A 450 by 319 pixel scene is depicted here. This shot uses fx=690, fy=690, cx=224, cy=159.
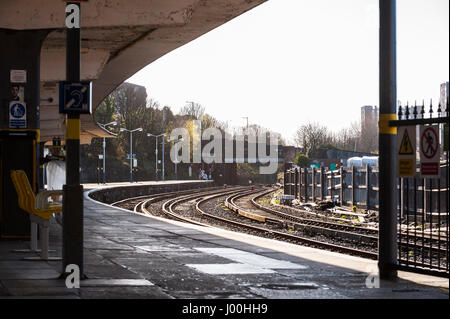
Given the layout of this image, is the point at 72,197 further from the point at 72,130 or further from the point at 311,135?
the point at 311,135

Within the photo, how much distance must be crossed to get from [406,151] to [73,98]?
4011 millimetres

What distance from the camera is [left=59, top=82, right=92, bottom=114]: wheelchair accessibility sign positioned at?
7988 mm

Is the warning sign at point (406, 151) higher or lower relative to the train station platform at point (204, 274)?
higher

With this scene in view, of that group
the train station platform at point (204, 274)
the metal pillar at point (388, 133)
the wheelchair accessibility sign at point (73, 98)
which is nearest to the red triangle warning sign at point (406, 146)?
the metal pillar at point (388, 133)

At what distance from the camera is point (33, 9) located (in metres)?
12.6

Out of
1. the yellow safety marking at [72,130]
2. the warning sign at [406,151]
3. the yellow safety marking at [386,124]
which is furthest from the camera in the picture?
the yellow safety marking at [386,124]

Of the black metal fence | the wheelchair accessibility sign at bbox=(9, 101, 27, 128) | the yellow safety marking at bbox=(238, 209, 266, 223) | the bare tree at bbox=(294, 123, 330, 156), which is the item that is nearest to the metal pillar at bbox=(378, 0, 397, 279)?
the black metal fence

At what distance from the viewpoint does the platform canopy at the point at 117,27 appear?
12797 millimetres

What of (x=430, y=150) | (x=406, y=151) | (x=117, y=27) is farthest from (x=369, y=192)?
(x=430, y=150)

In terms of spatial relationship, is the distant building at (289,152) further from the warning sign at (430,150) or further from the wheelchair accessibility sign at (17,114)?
the warning sign at (430,150)

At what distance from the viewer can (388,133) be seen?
8656mm

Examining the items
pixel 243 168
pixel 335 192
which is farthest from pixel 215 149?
pixel 335 192

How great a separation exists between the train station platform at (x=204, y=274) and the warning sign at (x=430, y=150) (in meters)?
1.34
